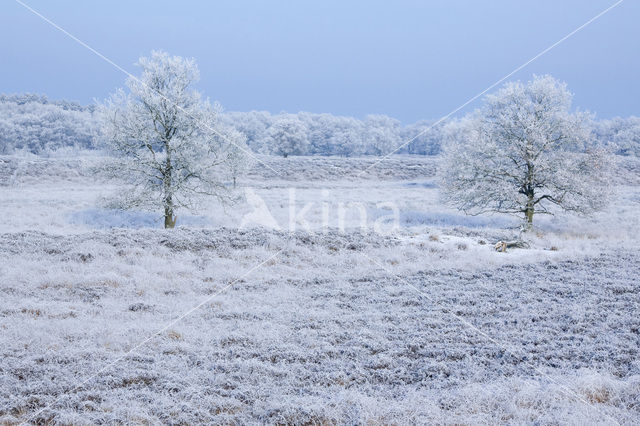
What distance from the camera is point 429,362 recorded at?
628cm

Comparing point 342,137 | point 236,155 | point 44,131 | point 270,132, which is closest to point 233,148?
point 236,155

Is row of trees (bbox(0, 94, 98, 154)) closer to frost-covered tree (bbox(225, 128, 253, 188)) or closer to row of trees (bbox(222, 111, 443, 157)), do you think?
row of trees (bbox(222, 111, 443, 157))

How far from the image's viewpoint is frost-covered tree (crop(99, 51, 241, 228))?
65.8ft

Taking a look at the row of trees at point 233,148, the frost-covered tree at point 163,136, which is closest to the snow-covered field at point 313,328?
the row of trees at point 233,148

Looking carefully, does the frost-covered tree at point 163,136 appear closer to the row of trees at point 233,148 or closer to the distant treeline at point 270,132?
the row of trees at point 233,148

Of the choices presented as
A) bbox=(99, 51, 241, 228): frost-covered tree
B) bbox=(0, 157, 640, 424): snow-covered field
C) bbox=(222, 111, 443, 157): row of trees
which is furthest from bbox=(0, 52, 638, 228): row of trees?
bbox=(222, 111, 443, 157): row of trees

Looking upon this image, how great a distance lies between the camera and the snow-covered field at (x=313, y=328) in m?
4.94

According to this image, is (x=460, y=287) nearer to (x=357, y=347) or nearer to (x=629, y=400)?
(x=357, y=347)

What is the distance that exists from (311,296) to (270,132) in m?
62.2

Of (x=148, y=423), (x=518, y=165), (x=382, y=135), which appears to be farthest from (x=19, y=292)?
(x=382, y=135)

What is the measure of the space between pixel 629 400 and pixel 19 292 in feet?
38.7

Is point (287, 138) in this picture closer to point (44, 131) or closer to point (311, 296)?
point (44, 131)

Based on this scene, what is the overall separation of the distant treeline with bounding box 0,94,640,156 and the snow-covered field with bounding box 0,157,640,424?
36372mm

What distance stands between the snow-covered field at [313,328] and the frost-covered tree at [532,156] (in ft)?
14.1
